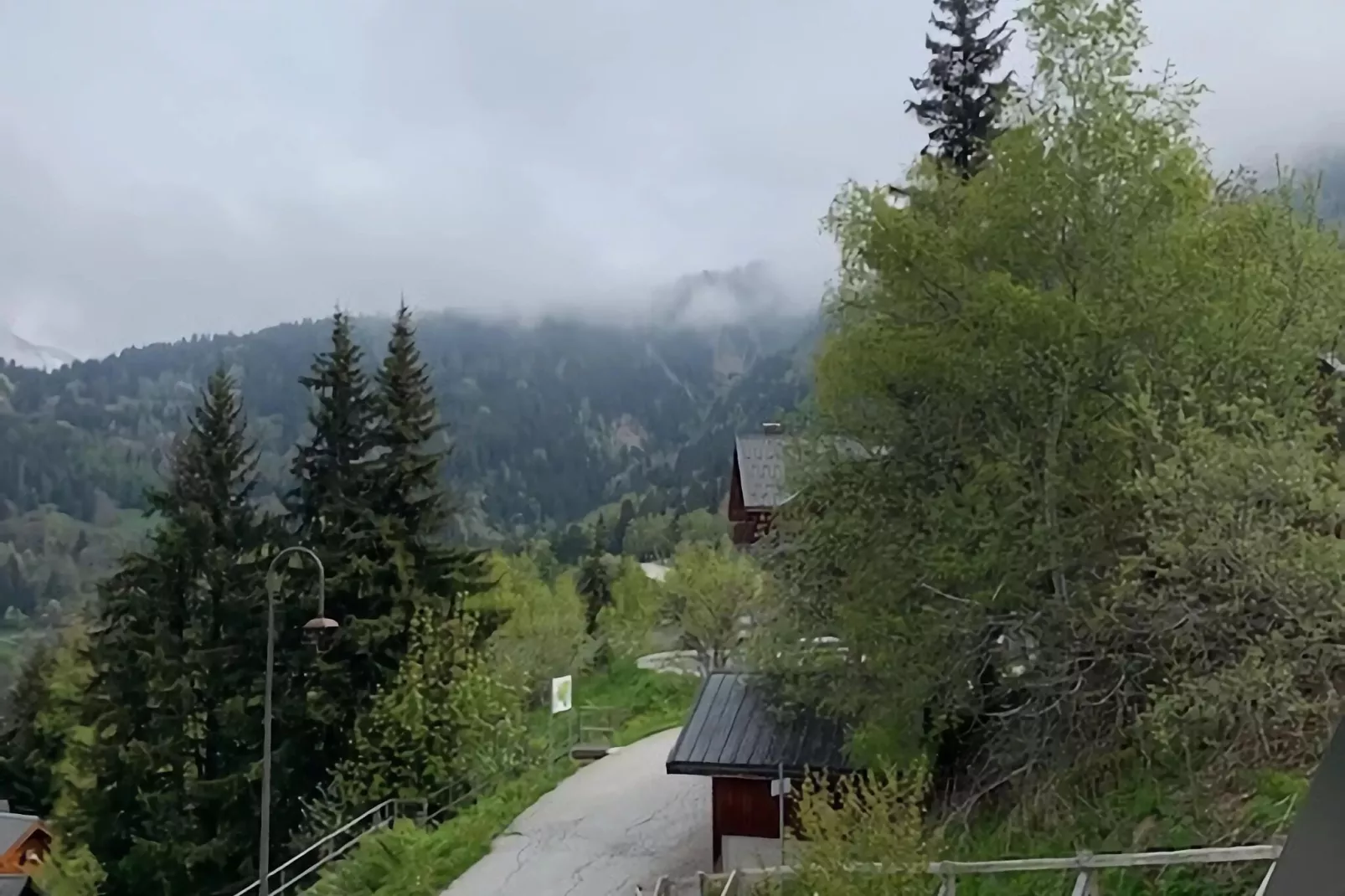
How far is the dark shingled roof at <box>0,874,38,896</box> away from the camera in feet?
20.4

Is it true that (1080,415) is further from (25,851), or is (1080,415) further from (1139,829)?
(25,851)

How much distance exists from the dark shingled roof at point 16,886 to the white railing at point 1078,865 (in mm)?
4500

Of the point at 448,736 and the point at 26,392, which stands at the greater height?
the point at 26,392

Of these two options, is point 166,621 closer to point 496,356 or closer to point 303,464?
point 303,464

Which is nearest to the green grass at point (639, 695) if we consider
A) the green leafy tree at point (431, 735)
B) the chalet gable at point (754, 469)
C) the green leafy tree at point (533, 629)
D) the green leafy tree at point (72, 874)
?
the green leafy tree at point (533, 629)

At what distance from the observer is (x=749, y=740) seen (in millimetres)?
4582

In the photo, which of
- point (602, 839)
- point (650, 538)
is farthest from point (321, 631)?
point (650, 538)

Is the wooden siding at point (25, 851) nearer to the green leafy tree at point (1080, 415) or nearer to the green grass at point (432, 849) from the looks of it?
the green grass at point (432, 849)

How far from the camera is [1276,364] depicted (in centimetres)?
343

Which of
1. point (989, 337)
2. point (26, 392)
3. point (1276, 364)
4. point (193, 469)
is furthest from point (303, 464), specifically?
point (1276, 364)

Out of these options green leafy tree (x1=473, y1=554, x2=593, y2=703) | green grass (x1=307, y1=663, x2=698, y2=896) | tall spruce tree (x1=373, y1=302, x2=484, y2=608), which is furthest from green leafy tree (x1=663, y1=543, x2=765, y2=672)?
green grass (x1=307, y1=663, x2=698, y2=896)

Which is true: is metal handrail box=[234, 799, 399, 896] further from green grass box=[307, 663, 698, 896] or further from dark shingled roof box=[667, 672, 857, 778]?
dark shingled roof box=[667, 672, 857, 778]

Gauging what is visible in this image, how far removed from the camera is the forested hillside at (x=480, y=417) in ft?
29.4

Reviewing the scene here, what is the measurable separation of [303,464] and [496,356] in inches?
270
